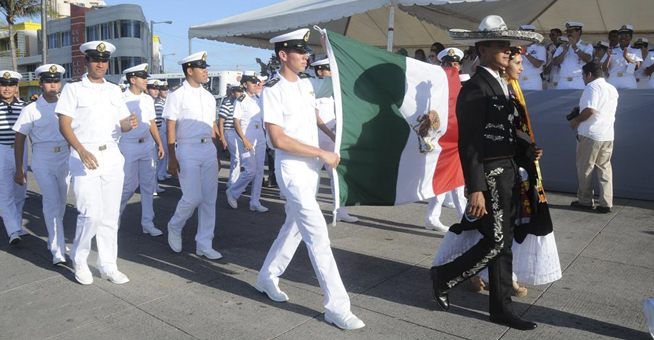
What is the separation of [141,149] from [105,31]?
49.7m

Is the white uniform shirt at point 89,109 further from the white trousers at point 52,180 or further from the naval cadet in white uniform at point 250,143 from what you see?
the naval cadet in white uniform at point 250,143

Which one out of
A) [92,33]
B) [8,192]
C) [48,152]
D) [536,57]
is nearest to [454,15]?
[536,57]

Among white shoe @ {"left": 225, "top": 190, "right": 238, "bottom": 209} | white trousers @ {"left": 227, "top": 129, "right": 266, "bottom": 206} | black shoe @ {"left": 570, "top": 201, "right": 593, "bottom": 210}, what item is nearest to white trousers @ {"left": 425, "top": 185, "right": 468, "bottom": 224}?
black shoe @ {"left": 570, "top": 201, "right": 593, "bottom": 210}

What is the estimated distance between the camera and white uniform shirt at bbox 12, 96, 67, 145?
5.48 meters

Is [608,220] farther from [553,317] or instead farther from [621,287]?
[553,317]

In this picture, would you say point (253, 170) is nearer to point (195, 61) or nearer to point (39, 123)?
point (195, 61)

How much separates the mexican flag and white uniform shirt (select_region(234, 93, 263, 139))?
397 cm

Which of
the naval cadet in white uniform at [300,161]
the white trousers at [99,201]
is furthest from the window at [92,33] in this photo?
the naval cadet in white uniform at [300,161]

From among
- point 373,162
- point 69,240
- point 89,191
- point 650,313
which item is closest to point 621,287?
point 650,313

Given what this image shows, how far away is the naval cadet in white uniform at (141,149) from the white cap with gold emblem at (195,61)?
122 cm

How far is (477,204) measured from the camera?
371cm

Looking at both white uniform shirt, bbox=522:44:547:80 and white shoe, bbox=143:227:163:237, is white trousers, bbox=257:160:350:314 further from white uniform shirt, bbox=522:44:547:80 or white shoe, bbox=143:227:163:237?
white uniform shirt, bbox=522:44:547:80

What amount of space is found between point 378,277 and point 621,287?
2.02 metres

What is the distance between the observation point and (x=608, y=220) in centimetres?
704
